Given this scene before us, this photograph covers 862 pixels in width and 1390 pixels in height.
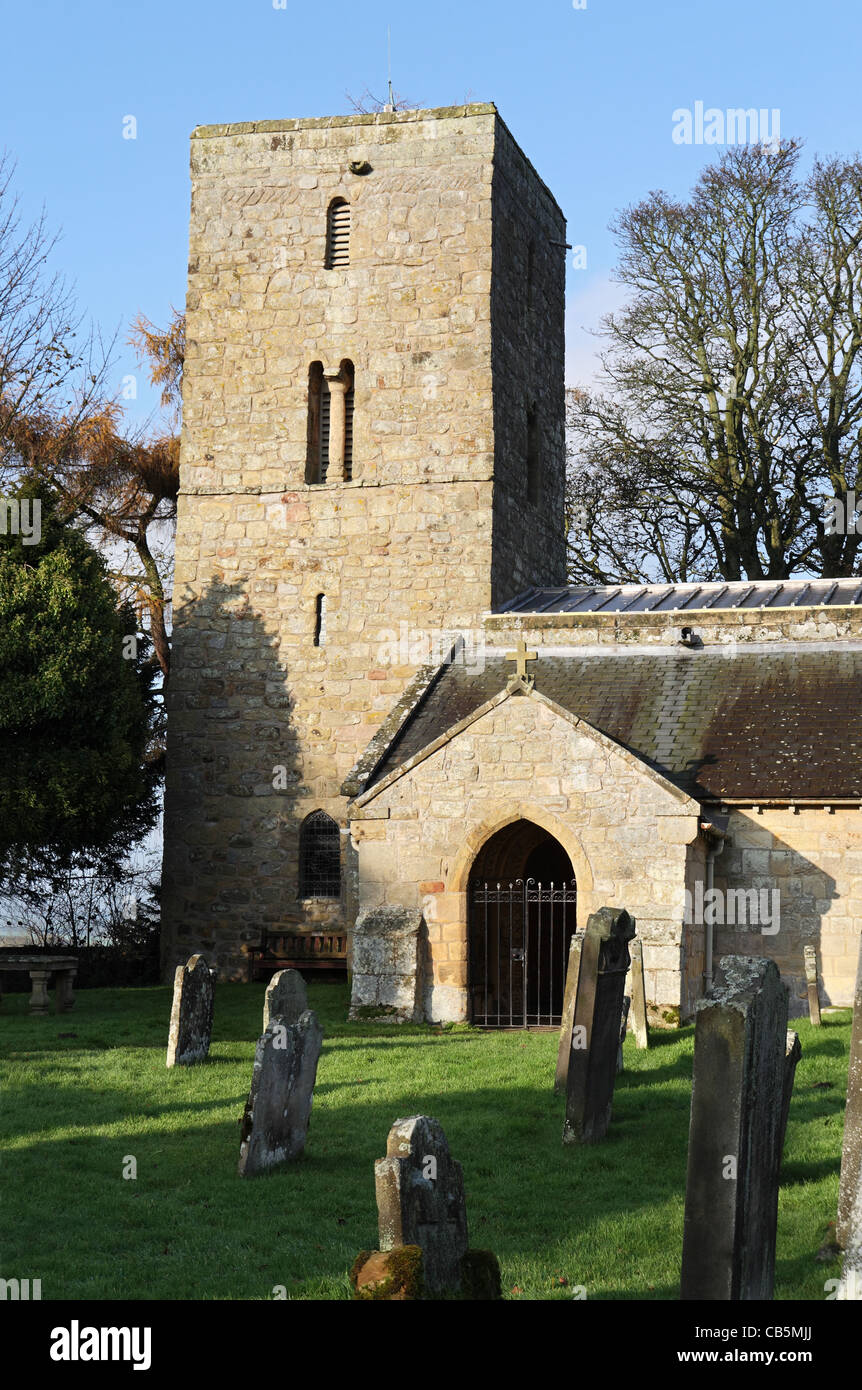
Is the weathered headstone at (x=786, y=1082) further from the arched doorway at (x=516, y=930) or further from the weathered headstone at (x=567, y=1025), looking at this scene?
the arched doorway at (x=516, y=930)

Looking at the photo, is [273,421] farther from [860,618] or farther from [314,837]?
[860,618]

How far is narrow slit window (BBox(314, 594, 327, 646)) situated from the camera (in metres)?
23.3

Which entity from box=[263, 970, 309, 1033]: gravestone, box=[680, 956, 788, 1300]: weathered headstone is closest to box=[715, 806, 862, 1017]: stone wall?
box=[263, 970, 309, 1033]: gravestone

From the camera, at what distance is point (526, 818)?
679 inches

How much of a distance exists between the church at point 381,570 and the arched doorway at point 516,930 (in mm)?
65

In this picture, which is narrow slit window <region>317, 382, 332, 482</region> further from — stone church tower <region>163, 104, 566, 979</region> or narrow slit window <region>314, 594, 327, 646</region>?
narrow slit window <region>314, 594, 327, 646</region>

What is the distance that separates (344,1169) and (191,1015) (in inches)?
166

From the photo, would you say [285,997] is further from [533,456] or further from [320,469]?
[533,456]

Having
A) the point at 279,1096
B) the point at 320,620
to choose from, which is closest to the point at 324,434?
the point at 320,620

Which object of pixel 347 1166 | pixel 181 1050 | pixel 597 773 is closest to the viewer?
pixel 347 1166

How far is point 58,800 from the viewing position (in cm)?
2030

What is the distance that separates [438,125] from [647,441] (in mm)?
9525

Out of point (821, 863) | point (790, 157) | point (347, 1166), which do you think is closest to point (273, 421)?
point (821, 863)

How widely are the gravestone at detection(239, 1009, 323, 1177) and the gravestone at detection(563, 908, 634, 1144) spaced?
1962mm
